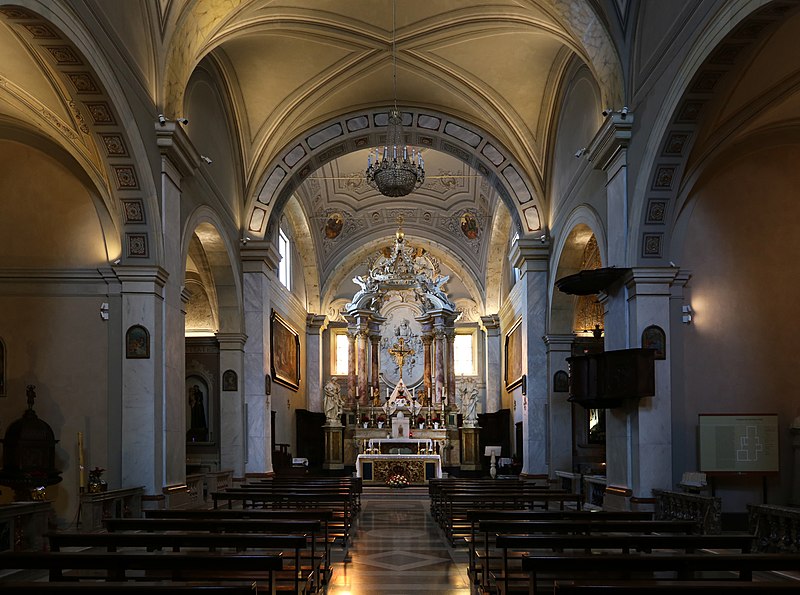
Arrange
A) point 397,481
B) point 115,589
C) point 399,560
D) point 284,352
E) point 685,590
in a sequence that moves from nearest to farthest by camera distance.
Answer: point 685,590 → point 115,589 → point 399,560 → point 397,481 → point 284,352

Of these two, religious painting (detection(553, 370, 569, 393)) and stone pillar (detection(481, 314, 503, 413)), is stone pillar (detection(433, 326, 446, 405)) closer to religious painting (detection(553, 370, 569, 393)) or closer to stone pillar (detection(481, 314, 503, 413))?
stone pillar (detection(481, 314, 503, 413))

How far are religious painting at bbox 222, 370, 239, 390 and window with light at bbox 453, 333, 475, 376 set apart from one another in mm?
12242

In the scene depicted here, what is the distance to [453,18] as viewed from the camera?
14.9m

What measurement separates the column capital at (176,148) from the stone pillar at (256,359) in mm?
5396

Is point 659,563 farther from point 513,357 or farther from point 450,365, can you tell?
point 450,365

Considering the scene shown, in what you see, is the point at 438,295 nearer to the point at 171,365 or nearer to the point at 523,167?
the point at 523,167

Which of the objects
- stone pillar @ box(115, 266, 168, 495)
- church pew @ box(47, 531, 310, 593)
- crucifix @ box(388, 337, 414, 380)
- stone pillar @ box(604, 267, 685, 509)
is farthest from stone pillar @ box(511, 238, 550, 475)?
church pew @ box(47, 531, 310, 593)

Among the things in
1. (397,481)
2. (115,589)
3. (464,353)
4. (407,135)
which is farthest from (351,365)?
(115,589)

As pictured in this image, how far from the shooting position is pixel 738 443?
11.1 metres

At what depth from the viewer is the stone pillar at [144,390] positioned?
11.0 m

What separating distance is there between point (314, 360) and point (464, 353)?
483cm

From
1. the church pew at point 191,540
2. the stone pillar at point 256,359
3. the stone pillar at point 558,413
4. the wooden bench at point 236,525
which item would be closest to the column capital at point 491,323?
the stone pillar at point 558,413

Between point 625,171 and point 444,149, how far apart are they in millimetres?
7770

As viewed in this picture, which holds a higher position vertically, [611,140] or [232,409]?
[611,140]
